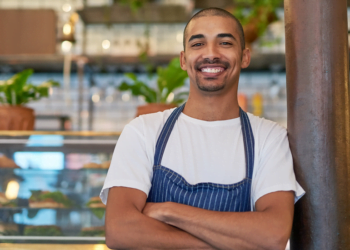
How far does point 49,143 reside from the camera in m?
2.21

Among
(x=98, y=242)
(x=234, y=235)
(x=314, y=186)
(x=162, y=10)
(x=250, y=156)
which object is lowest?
(x=98, y=242)

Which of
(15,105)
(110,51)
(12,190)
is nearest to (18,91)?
(15,105)

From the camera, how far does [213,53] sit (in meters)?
1.44

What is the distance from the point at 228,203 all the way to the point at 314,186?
31 cm

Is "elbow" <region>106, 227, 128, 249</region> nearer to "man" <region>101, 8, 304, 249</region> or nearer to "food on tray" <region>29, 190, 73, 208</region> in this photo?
"man" <region>101, 8, 304, 249</region>

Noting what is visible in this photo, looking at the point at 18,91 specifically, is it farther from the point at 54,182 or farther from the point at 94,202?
the point at 94,202

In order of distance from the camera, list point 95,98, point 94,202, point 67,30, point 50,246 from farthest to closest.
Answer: point 95,98 < point 67,30 < point 94,202 < point 50,246

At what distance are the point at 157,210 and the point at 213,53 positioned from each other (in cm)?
60

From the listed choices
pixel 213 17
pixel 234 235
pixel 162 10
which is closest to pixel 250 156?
pixel 234 235

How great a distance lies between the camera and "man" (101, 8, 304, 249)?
1228 millimetres

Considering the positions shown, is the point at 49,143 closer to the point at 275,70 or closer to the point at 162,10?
the point at 162,10

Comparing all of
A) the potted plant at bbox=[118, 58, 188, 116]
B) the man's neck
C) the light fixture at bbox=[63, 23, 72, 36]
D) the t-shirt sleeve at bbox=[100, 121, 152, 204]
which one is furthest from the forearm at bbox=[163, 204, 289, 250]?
the light fixture at bbox=[63, 23, 72, 36]

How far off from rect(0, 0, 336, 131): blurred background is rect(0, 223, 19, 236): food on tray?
1.76m

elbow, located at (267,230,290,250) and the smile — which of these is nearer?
elbow, located at (267,230,290,250)
